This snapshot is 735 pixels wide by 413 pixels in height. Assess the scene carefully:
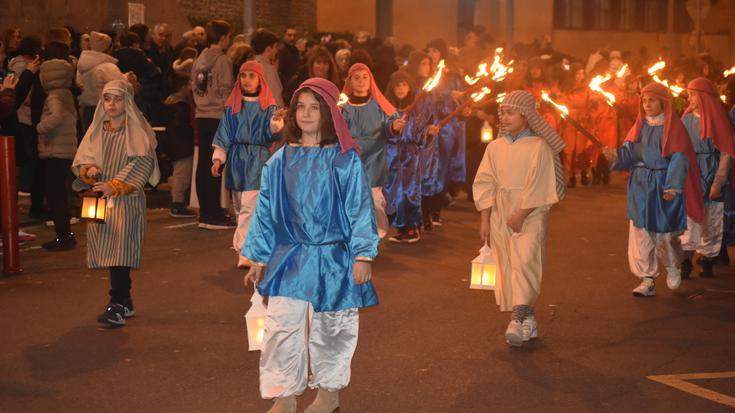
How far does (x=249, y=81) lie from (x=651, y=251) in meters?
3.95

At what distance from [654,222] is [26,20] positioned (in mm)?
12880

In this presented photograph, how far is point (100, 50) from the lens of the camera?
13.5 m

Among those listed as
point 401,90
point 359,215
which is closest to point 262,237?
point 359,215

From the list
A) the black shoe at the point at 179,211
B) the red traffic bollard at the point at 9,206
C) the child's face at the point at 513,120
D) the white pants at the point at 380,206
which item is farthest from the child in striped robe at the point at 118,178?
the black shoe at the point at 179,211

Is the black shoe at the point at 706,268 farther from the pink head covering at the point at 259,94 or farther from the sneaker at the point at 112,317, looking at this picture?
the sneaker at the point at 112,317

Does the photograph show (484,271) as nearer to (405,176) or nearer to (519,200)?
(519,200)

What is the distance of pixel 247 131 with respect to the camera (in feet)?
36.7

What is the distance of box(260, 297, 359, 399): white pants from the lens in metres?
6.10

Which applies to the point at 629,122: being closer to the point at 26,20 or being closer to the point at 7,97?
the point at 26,20

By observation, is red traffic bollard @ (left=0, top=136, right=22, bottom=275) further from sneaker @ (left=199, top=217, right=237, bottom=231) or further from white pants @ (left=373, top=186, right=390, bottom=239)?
white pants @ (left=373, top=186, right=390, bottom=239)

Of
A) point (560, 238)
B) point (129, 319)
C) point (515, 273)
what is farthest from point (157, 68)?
point (515, 273)

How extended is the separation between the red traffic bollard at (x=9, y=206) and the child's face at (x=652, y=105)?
5460 millimetres

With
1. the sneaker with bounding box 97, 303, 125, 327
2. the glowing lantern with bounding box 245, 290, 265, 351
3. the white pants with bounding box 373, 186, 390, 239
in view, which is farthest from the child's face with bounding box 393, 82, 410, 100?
the glowing lantern with bounding box 245, 290, 265, 351

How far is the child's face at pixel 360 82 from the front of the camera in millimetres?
11562
